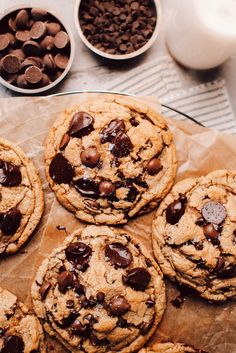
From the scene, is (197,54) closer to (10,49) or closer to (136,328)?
(10,49)

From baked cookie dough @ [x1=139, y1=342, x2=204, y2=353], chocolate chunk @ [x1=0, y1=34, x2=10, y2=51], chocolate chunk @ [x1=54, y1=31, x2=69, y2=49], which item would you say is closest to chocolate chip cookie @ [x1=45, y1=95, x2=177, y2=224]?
chocolate chunk @ [x1=54, y1=31, x2=69, y2=49]

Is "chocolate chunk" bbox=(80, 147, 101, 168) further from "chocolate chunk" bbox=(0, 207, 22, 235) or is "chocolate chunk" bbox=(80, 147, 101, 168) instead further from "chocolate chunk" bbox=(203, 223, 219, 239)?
"chocolate chunk" bbox=(203, 223, 219, 239)

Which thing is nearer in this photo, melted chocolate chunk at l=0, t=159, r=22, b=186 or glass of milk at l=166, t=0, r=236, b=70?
melted chocolate chunk at l=0, t=159, r=22, b=186

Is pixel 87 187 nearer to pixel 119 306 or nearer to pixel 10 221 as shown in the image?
pixel 10 221

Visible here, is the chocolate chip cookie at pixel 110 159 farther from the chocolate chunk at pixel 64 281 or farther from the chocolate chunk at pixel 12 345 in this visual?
the chocolate chunk at pixel 12 345

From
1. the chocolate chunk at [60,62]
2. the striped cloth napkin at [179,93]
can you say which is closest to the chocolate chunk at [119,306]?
the striped cloth napkin at [179,93]

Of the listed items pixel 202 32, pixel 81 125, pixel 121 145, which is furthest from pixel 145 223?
pixel 202 32
